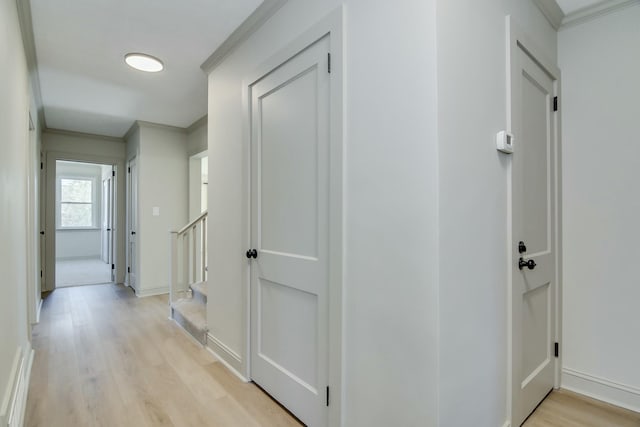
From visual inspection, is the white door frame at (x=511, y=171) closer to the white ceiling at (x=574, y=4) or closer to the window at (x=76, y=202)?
the white ceiling at (x=574, y=4)

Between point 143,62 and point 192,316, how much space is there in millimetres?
2357

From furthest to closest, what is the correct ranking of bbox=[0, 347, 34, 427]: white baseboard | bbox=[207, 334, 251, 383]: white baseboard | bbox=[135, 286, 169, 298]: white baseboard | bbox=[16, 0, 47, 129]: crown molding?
1. bbox=[135, 286, 169, 298]: white baseboard
2. bbox=[207, 334, 251, 383]: white baseboard
3. bbox=[16, 0, 47, 129]: crown molding
4. bbox=[0, 347, 34, 427]: white baseboard

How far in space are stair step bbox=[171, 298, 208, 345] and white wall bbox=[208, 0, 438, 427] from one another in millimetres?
1782

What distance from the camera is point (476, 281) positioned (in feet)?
4.52

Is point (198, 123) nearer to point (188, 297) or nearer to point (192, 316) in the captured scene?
point (188, 297)

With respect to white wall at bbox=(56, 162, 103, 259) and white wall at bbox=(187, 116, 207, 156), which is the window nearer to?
white wall at bbox=(56, 162, 103, 259)

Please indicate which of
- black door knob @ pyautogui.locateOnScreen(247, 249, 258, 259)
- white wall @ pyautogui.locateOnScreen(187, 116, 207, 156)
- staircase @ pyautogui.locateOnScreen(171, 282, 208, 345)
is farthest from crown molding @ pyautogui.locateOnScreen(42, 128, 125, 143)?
black door knob @ pyautogui.locateOnScreen(247, 249, 258, 259)

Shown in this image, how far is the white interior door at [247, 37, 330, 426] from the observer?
5.37 ft

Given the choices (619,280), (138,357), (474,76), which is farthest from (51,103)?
(619,280)

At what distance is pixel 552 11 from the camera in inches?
76.2

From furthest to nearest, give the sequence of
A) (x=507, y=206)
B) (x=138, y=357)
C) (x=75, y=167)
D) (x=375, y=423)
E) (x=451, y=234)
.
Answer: (x=75, y=167)
(x=138, y=357)
(x=507, y=206)
(x=375, y=423)
(x=451, y=234)

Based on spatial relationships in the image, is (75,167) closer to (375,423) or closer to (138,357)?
(138,357)

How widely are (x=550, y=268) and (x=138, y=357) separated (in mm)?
3071

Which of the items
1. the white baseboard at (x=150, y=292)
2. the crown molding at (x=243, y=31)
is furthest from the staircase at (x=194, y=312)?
the crown molding at (x=243, y=31)
